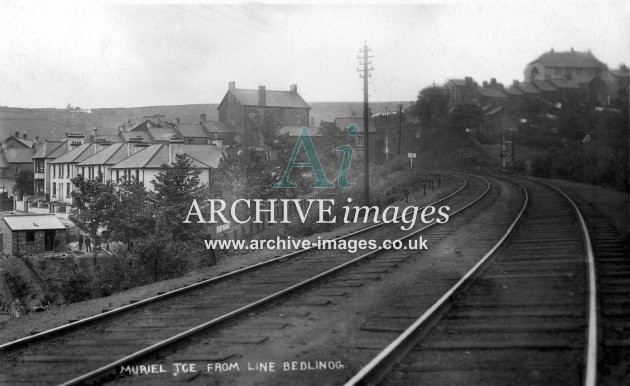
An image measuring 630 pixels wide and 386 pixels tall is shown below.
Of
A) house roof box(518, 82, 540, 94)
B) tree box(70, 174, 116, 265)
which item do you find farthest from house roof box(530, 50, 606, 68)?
tree box(70, 174, 116, 265)

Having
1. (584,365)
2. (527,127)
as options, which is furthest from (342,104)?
(584,365)

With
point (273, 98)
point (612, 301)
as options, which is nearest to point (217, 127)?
point (273, 98)

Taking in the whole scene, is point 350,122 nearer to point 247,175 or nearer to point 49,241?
point 49,241

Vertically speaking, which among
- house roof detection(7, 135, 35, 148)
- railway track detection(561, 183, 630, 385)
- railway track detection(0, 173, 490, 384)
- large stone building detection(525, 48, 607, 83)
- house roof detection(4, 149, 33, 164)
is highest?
large stone building detection(525, 48, 607, 83)

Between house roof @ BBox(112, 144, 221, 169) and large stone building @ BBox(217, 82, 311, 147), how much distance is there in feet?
10.8

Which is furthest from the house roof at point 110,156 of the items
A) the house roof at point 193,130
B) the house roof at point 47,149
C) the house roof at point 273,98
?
the house roof at point 47,149

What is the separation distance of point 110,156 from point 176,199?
15.9 meters

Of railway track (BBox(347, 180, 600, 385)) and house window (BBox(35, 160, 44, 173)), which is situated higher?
house window (BBox(35, 160, 44, 173))

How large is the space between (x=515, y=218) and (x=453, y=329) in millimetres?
10248

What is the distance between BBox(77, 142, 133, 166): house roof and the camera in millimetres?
35188

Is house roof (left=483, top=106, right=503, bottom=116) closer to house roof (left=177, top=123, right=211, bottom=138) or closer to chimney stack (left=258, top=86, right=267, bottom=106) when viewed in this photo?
chimney stack (left=258, top=86, right=267, bottom=106)

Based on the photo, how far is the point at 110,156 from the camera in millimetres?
35344

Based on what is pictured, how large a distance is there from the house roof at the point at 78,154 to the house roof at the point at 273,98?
479 inches

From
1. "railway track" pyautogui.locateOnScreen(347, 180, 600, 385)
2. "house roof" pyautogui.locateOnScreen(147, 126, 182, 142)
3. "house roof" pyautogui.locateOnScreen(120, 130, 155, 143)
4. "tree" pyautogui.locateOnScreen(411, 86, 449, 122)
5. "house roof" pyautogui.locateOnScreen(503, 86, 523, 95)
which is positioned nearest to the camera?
"railway track" pyautogui.locateOnScreen(347, 180, 600, 385)
